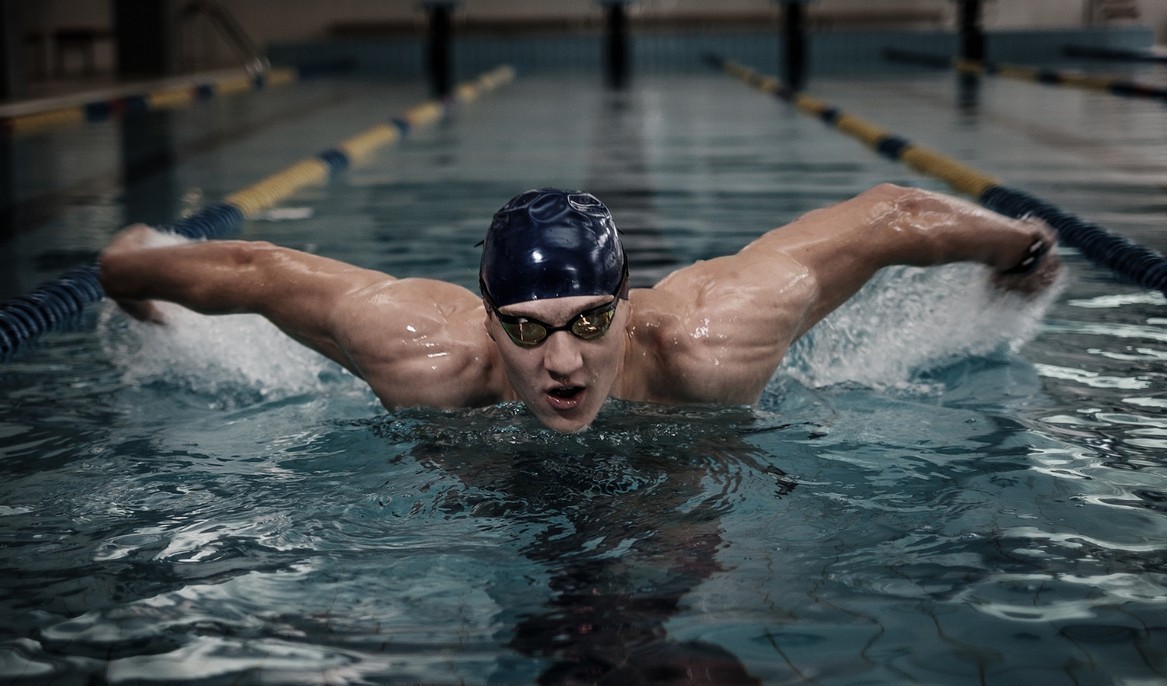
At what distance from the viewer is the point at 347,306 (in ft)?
8.52

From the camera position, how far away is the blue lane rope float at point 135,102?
10.5 meters

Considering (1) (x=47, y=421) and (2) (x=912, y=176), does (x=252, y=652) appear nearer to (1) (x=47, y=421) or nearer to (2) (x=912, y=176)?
(1) (x=47, y=421)

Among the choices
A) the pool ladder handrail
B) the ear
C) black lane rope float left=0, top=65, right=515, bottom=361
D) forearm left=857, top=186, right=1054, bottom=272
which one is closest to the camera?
the ear

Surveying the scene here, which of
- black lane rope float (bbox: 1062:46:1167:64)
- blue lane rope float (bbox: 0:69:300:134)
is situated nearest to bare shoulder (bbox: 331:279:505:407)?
blue lane rope float (bbox: 0:69:300:134)

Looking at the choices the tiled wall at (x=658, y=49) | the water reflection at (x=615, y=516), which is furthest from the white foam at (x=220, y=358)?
the tiled wall at (x=658, y=49)

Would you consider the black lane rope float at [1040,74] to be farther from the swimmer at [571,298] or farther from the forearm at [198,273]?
the forearm at [198,273]

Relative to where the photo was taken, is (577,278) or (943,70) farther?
(943,70)

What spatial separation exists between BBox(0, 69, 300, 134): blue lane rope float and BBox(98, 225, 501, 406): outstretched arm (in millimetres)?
7911

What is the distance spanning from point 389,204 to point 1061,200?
309 cm

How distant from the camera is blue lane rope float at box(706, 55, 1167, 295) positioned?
14.1 feet

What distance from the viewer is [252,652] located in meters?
1.80

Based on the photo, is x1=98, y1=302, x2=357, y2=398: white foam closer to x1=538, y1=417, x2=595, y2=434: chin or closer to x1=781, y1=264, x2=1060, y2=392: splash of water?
x1=538, y1=417, x2=595, y2=434: chin

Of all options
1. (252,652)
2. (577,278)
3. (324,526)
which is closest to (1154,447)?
(577,278)

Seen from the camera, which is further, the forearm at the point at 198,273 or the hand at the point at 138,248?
the hand at the point at 138,248
